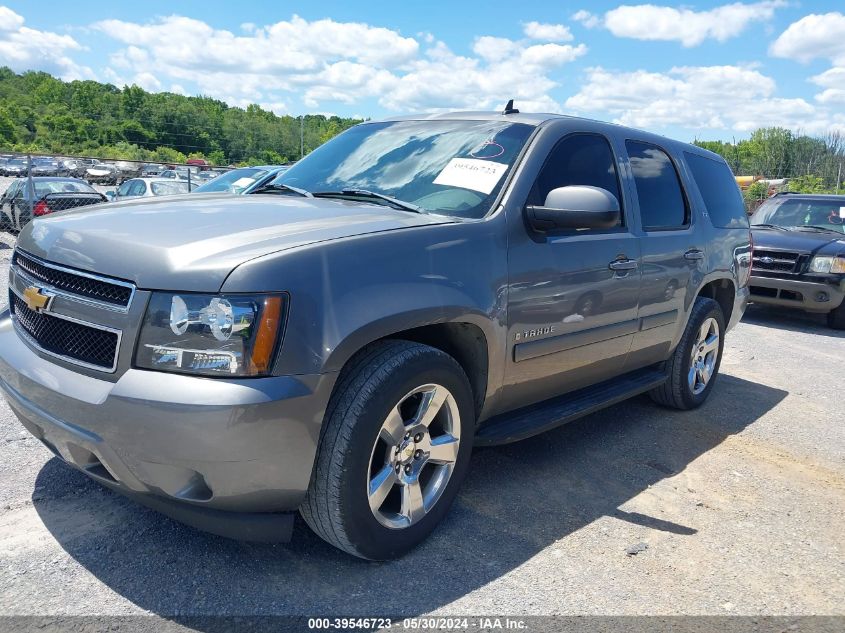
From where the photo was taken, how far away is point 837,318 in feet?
29.5

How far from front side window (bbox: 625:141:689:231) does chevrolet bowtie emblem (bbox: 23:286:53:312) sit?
Result: 3162mm

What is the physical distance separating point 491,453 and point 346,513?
5.48 ft

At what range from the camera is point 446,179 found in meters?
3.24

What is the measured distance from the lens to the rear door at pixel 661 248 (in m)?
4.05

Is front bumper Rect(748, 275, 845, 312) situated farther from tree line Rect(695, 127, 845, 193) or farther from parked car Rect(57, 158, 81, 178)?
tree line Rect(695, 127, 845, 193)

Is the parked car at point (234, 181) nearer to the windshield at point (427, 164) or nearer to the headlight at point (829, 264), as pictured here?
the windshield at point (427, 164)

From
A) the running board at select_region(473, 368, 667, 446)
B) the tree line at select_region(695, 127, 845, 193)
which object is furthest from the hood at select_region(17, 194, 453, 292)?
the tree line at select_region(695, 127, 845, 193)

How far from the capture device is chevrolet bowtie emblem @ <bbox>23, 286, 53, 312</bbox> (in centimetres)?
249

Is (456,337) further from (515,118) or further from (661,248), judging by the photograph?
(661,248)

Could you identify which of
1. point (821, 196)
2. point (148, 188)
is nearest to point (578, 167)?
point (821, 196)

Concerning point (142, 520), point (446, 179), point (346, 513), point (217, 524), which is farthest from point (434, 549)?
point (446, 179)

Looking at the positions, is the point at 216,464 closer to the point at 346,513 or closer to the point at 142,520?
the point at 346,513

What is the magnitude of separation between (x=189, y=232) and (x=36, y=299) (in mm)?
660

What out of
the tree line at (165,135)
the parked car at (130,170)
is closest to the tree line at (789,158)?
the tree line at (165,135)
